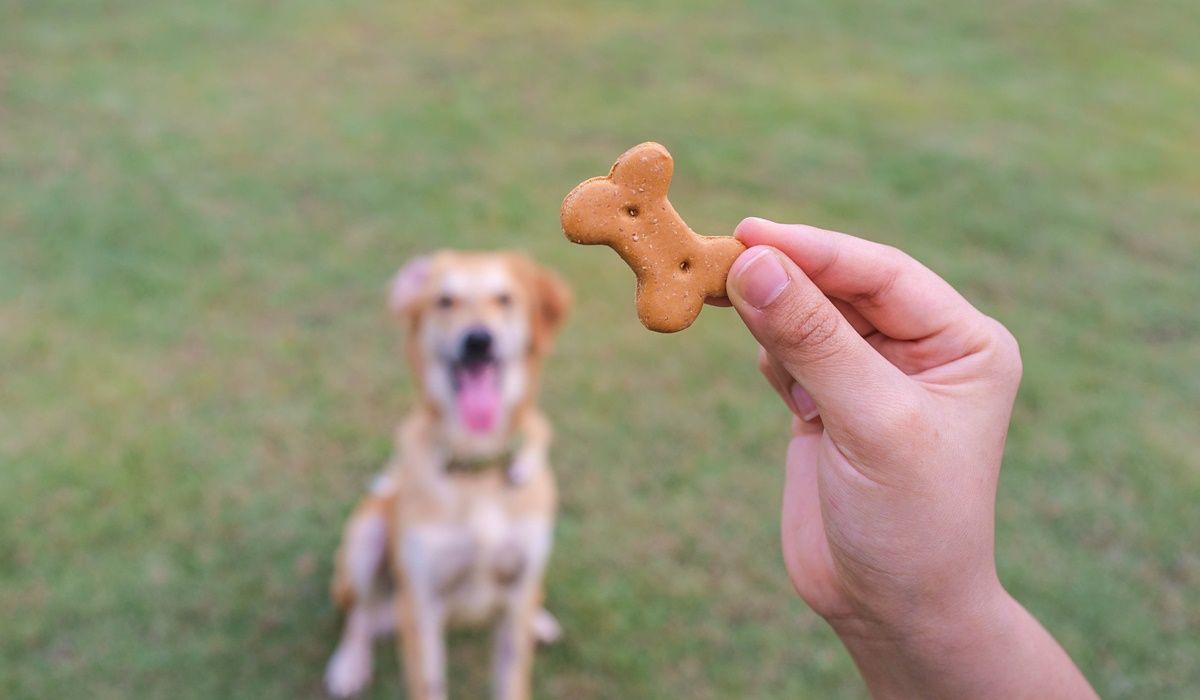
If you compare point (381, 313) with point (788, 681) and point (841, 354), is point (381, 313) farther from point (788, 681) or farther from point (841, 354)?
point (841, 354)

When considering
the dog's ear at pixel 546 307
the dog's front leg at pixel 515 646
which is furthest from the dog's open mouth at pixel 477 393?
the dog's front leg at pixel 515 646

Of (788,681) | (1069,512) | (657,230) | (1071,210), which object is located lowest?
(788,681)

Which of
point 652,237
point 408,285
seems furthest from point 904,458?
point 408,285

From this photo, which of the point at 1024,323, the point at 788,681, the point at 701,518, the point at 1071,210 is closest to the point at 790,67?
the point at 1071,210

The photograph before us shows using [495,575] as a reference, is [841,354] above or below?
above

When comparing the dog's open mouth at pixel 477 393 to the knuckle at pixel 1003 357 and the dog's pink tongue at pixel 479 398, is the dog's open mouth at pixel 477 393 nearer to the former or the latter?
the dog's pink tongue at pixel 479 398

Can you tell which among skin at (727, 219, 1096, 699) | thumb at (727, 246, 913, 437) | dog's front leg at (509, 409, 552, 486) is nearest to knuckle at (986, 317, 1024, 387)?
skin at (727, 219, 1096, 699)

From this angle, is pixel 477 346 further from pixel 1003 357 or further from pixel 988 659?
pixel 988 659
